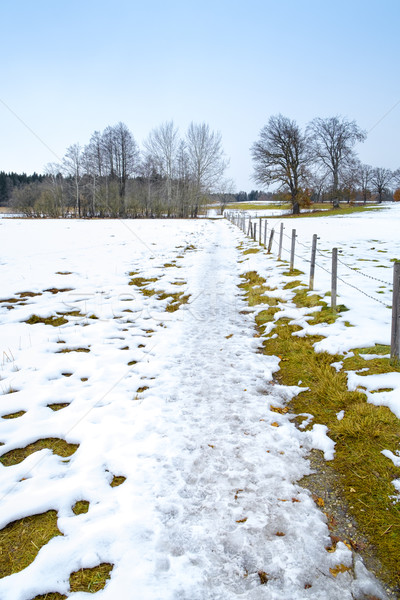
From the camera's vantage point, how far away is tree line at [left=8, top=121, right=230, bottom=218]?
168 ft

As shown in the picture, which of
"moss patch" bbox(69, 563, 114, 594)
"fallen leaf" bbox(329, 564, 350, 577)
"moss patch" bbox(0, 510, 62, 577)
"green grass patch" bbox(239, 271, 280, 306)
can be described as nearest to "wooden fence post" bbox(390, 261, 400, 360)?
"fallen leaf" bbox(329, 564, 350, 577)

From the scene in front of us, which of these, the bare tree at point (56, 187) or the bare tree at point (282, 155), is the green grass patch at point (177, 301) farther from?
the bare tree at point (56, 187)

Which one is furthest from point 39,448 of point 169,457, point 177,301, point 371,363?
point 177,301

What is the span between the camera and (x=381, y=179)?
80.5 m

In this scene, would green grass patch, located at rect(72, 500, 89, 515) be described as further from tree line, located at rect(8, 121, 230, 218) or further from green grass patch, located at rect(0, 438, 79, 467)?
tree line, located at rect(8, 121, 230, 218)

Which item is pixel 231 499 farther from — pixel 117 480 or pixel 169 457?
pixel 117 480

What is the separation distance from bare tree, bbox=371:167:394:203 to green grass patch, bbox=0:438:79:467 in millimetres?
94021

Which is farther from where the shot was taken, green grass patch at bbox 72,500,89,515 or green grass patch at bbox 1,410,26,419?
green grass patch at bbox 1,410,26,419

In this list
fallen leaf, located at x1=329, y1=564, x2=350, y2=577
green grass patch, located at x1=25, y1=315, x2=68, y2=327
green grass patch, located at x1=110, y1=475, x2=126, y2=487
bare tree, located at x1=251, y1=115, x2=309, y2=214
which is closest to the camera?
fallen leaf, located at x1=329, y1=564, x2=350, y2=577

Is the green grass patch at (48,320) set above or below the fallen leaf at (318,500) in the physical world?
above

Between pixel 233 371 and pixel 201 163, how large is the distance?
5412cm

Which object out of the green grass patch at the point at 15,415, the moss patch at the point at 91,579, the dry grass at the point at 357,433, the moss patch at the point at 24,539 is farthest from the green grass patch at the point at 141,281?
the moss patch at the point at 91,579

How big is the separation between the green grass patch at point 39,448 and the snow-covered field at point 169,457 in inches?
2.5

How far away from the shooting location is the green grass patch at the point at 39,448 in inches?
115
